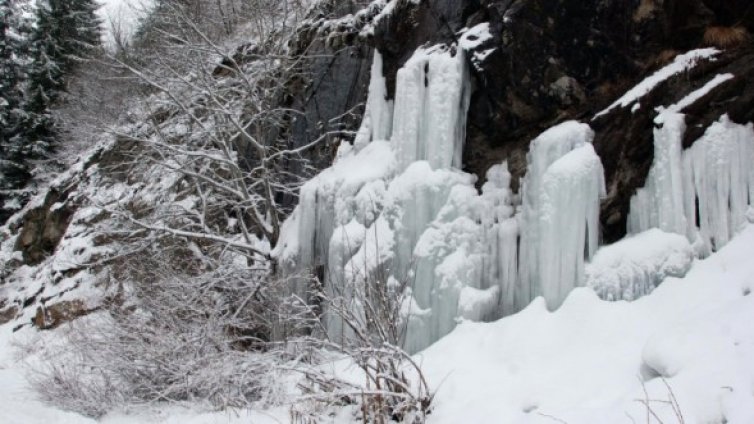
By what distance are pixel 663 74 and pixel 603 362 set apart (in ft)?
11.3

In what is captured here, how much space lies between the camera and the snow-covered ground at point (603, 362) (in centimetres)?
420

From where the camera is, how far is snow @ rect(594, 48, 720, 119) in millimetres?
6441

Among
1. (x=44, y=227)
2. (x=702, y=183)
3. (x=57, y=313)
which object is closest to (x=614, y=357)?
(x=702, y=183)

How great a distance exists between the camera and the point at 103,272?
43.6ft

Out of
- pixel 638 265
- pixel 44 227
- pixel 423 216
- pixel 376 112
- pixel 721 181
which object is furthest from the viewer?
pixel 44 227

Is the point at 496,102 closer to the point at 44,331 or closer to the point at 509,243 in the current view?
the point at 509,243

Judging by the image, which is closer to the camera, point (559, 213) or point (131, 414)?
point (559, 213)

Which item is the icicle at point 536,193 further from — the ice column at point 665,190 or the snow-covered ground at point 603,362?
the ice column at point 665,190

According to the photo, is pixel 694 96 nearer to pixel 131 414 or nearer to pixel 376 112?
pixel 376 112

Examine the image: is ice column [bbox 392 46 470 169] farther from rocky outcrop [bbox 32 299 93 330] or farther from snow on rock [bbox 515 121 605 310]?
rocky outcrop [bbox 32 299 93 330]

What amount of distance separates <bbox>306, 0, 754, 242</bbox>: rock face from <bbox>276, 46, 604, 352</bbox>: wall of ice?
0.28 meters

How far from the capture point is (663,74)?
260 inches

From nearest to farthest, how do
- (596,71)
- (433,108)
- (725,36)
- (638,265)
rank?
(638,265) → (725,36) → (596,71) → (433,108)

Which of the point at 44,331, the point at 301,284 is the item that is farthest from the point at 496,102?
the point at 44,331
